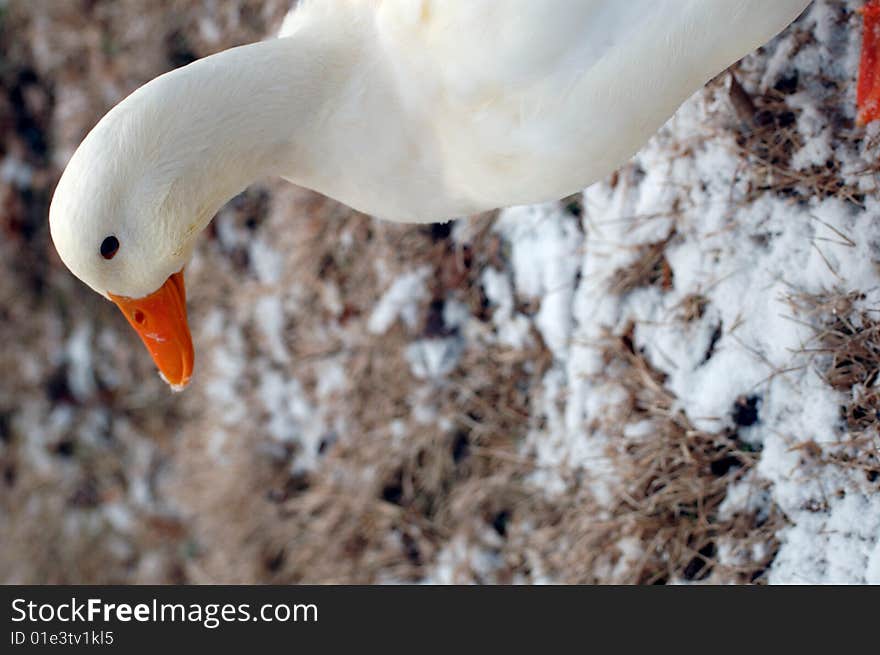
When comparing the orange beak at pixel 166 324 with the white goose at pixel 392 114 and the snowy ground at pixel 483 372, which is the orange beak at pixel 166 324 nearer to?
the white goose at pixel 392 114

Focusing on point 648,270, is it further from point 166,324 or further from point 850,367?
point 166,324

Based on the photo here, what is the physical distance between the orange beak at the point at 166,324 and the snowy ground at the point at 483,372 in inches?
39.3

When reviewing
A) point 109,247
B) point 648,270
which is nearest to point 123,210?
point 109,247

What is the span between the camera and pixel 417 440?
8.48 feet

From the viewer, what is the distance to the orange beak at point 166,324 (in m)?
1.45

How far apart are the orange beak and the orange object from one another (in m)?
1.16

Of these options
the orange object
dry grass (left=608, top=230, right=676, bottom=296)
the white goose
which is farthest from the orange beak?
the orange object

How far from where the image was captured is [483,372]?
8.20ft

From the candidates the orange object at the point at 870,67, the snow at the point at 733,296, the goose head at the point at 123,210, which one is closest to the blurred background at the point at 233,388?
the snow at the point at 733,296

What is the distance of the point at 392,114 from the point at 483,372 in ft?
3.85

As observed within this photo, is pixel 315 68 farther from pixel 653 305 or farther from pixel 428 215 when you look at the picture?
pixel 653 305
